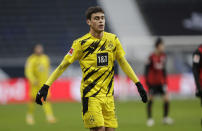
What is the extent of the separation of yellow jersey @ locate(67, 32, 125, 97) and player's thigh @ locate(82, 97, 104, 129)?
0.09 m

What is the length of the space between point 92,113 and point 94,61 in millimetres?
712

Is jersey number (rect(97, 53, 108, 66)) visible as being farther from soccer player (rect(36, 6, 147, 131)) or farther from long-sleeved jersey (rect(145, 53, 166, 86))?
long-sleeved jersey (rect(145, 53, 166, 86))

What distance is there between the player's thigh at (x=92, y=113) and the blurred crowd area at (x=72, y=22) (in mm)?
22162

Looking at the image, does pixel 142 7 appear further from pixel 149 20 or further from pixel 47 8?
pixel 47 8

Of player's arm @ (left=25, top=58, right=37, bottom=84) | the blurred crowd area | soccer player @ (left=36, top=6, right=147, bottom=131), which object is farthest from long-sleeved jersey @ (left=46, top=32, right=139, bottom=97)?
the blurred crowd area

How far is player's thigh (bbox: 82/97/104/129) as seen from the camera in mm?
6203

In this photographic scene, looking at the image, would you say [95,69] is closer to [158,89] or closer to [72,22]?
[158,89]

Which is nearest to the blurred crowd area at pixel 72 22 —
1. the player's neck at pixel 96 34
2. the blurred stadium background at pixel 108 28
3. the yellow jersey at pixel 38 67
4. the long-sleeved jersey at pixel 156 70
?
the blurred stadium background at pixel 108 28

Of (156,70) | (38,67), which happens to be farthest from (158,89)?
(38,67)

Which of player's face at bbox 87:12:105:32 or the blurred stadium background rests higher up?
the blurred stadium background

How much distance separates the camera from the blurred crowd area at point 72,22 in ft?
97.7

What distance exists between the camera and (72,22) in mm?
→ 31344

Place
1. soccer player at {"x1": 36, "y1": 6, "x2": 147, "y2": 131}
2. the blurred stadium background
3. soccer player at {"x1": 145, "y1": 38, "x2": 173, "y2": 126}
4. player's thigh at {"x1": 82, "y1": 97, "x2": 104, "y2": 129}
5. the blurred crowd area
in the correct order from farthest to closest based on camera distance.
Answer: the blurred crowd area, the blurred stadium background, soccer player at {"x1": 145, "y1": 38, "x2": 173, "y2": 126}, soccer player at {"x1": 36, "y1": 6, "x2": 147, "y2": 131}, player's thigh at {"x1": 82, "y1": 97, "x2": 104, "y2": 129}

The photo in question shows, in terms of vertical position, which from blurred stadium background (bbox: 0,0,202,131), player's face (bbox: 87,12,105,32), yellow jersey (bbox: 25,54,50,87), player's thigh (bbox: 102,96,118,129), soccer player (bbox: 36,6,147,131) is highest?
blurred stadium background (bbox: 0,0,202,131)
